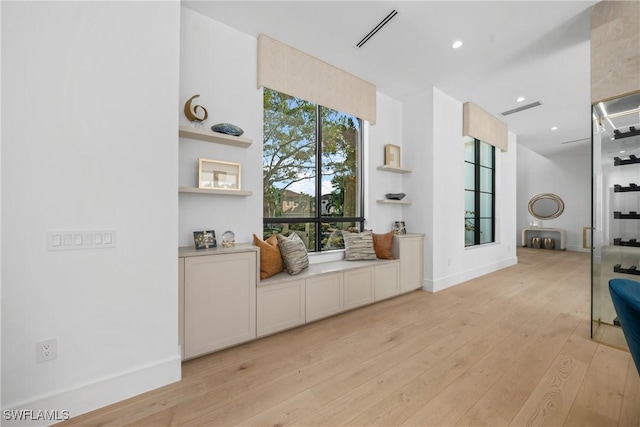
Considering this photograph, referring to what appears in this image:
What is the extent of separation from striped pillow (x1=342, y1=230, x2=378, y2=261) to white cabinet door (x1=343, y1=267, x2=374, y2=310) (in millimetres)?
258

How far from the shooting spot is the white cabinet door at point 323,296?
105 inches

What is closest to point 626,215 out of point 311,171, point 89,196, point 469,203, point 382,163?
point 469,203

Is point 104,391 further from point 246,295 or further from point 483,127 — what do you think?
point 483,127

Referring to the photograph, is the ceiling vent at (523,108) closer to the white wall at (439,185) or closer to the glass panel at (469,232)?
the white wall at (439,185)

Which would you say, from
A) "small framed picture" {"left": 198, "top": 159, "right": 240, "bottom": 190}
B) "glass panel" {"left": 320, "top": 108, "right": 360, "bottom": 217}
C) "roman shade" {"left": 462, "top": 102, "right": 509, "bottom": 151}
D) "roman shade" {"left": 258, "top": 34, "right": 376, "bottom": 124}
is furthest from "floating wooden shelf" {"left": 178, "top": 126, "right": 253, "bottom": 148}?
"roman shade" {"left": 462, "top": 102, "right": 509, "bottom": 151}

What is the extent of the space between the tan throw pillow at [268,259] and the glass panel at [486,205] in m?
4.67

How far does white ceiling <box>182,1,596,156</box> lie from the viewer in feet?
7.80

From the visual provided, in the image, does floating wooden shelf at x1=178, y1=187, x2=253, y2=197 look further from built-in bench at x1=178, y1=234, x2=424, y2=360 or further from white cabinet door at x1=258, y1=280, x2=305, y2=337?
white cabinet door at x1=258, y1=280, x2=305, y2=337

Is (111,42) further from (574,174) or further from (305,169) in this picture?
(574,174)

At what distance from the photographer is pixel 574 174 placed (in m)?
8.28

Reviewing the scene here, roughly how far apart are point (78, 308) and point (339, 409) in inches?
65.1

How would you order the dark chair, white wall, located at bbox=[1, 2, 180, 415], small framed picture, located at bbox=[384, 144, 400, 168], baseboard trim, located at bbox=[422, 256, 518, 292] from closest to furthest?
the dark chair < white wall, located at bbox=[1, 2, 180, 415] < baseboard trim, located at bbox=[422, 256, 518, 292] < small framed picture, located at bbox=[384, 144, 400, 168]

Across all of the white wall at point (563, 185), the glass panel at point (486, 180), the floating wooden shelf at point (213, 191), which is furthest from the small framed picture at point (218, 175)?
the white wall at point (563, 185)

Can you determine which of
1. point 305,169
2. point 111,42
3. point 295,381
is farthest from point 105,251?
point 305,169
